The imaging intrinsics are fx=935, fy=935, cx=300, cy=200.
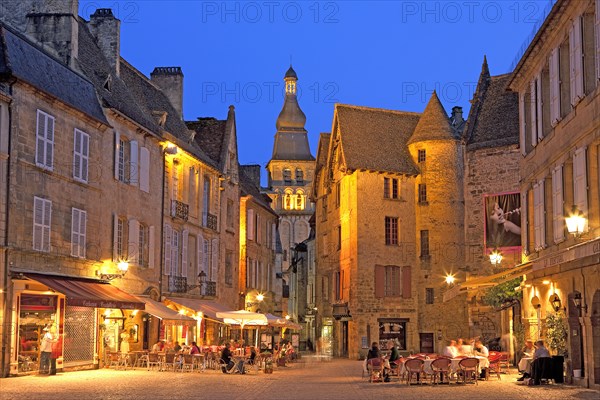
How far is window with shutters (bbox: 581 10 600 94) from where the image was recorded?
19.4 meters

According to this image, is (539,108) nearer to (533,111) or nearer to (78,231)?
(533,111)

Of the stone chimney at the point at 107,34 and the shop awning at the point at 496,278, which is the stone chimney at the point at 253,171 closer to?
the stone chimney at the point at 107,34

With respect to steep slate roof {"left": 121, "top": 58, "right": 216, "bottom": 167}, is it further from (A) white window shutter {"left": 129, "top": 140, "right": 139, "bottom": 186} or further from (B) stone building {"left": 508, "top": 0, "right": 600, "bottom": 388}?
(B) stone building {"left": 508, "top": 0, "right": 600, "bottom": 388}

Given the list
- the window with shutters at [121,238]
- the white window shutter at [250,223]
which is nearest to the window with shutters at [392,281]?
the white window shutter at [250,223]

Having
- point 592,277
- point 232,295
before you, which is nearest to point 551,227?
point 592,277

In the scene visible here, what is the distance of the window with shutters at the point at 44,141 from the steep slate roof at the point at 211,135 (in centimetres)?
1699

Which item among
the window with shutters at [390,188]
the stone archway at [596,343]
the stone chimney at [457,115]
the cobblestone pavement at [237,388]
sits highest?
the stone chimney at [457,115]

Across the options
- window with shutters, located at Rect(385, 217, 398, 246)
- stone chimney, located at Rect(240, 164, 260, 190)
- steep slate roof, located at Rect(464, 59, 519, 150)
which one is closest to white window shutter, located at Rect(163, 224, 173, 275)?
steep slate roof, located at Rect(464, 59, 519, 150)

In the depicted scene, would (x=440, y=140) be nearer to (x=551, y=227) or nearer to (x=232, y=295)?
(x=232, y=295)

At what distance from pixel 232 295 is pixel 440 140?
43.3 feet

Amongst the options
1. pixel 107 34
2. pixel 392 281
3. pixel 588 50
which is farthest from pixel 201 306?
pixel 588 50

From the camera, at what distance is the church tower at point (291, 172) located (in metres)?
126

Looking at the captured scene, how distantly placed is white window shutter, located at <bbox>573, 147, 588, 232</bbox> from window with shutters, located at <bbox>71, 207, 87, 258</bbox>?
13342 millimetres

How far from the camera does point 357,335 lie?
146 ft
